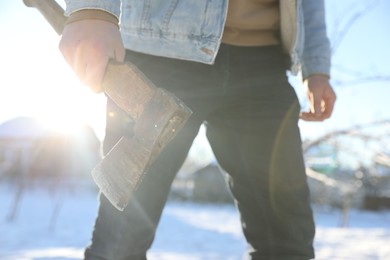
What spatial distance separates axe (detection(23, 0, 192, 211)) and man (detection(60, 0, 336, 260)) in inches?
5.1

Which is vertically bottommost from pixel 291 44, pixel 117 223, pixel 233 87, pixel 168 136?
pixel 117 223

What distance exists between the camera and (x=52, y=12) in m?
1.09

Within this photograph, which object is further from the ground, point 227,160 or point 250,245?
point 227,160

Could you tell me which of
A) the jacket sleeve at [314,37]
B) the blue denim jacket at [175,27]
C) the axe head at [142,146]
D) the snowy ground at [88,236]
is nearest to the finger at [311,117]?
the jacket sleeve at [314,37]

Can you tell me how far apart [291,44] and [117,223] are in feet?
2.54

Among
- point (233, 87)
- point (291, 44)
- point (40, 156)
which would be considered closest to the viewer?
point (233, 87)

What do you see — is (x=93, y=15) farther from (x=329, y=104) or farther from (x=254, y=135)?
(x=329, y=104)

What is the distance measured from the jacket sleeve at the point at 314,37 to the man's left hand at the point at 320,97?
40 mm

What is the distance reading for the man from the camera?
3.49 ft

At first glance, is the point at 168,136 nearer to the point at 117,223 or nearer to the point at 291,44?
the point at 117,223

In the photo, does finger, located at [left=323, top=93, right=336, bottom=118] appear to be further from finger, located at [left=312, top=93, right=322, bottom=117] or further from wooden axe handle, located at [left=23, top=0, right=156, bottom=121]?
wooden axe handle, located at [left=23, top=0, right=156, bottom=121]

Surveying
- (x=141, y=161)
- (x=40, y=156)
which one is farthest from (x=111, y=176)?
(x=40, y=156)

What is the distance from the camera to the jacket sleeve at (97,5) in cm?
89

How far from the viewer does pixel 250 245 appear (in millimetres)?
1304
